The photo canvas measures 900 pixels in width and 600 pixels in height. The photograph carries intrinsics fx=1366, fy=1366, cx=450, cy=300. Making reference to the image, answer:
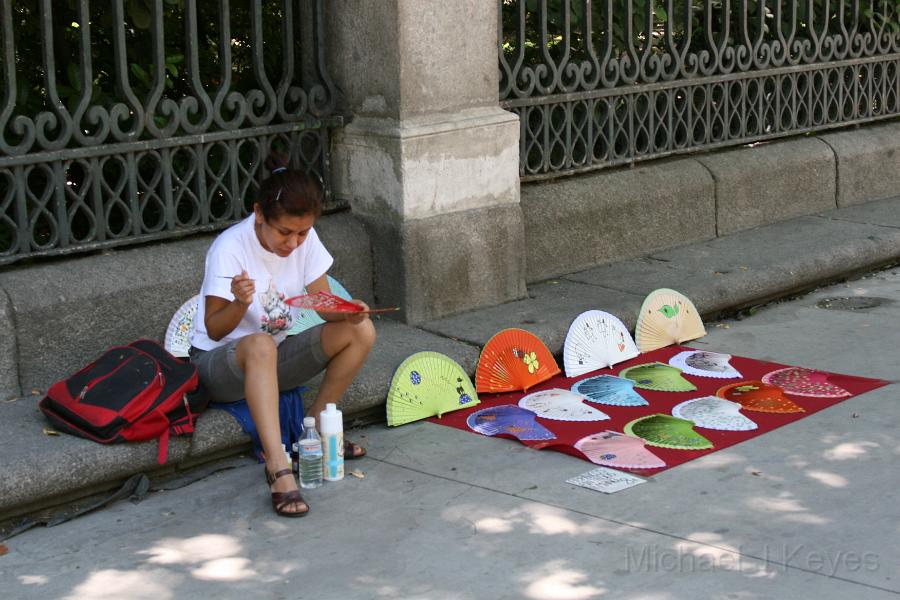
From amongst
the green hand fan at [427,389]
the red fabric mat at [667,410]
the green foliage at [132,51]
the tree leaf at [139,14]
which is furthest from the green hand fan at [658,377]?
the tree leaf at [139,14]

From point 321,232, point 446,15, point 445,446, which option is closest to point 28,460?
point 445,446

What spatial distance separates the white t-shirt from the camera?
4.64 metres

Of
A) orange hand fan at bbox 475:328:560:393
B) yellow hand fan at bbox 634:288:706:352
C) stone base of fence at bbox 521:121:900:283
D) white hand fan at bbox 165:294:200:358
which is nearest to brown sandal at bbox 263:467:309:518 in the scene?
white hand fan at bbox 165:294:200:358

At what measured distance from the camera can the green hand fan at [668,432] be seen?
4949mm

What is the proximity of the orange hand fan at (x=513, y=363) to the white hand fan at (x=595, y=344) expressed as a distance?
105 mm

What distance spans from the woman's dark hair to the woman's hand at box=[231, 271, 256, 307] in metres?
0.25

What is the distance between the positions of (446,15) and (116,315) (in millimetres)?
1976

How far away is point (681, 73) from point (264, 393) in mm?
3995

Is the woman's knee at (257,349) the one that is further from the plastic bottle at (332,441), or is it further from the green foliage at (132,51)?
the green foliage at (132,51)

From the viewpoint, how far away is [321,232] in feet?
19.7

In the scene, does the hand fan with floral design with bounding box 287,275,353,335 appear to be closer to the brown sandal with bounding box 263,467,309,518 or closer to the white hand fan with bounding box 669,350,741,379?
the brown sandal with bounding box 263,467,309,518

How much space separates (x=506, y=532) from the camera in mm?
4223

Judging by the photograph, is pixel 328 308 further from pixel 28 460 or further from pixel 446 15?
pixel 446 15

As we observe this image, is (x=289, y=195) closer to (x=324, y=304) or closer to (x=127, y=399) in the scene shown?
(x=324, y=304)
